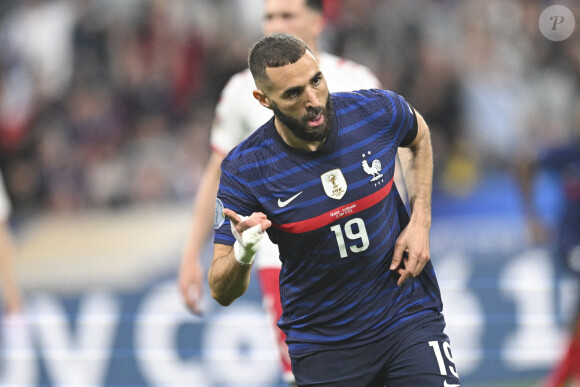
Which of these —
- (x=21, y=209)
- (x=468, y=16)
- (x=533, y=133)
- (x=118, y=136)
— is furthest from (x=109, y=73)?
(x=533, y=133)

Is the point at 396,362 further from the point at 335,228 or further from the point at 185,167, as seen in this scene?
the point at 185,167

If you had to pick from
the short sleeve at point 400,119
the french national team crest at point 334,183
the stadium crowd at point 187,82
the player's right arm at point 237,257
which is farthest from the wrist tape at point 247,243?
the stadium crowd at point 187,82

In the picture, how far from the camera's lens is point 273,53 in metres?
3.44

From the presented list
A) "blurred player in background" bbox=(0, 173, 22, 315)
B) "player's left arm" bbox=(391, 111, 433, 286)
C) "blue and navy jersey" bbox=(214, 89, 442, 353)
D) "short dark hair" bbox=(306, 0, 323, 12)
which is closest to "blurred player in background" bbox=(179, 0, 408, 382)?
"short dark hair" bbox=(306, 0, 323, 12)

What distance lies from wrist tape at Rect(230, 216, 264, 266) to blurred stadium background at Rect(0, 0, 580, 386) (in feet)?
15.9

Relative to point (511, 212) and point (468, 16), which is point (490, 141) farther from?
point (468, 16)

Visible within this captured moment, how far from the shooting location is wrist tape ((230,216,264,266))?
3.18 meters

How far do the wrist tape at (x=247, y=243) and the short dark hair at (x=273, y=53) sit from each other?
587 millimetres

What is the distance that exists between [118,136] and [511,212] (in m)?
4.13

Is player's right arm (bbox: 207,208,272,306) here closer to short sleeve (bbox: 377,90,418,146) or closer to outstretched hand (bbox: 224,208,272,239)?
outstretched hand (bbox: 224,208,272,239)

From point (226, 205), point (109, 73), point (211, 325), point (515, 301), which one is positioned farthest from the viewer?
point (109, 73)

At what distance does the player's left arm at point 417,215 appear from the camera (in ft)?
11.6

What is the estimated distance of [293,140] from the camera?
3.53 metres

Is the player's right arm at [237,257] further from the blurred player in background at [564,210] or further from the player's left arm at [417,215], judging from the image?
the blurred player in background at [564,210]
